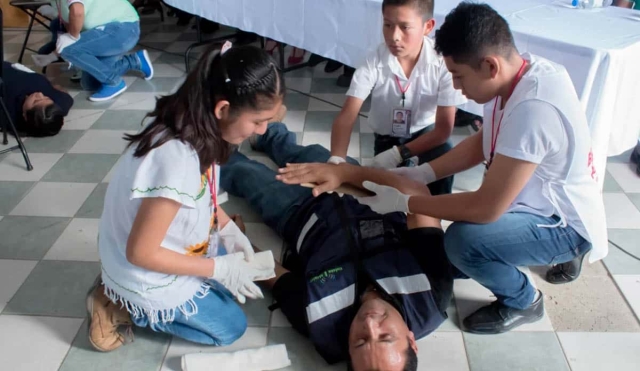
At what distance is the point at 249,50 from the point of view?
1151 mm

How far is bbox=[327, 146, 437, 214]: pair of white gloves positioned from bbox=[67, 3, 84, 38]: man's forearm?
2.03 metres

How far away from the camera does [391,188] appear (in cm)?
163

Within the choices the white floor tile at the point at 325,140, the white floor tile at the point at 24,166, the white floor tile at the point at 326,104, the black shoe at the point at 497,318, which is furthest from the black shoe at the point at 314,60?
the black shoe at the point at 497,318

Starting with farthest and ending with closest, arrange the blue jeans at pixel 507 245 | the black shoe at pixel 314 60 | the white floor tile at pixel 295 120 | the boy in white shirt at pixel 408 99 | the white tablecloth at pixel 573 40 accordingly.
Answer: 1. the black shoe at pixel 314 60
2. the white floor tile at pixel 295 120
3. the boy in white shirt at pixel 408 99
4. the white tablecloth at pixel 573 40
5. the blue jeans at pixel 507 245

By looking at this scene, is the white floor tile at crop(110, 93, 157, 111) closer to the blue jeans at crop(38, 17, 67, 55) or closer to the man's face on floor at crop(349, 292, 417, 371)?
the blue jeans at crop(38, 17, 67, 55)

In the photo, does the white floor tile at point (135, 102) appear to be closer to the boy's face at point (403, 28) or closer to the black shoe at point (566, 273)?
the boy's face at point (403, 28)

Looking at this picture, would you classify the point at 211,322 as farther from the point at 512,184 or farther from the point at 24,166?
the point at 24,166

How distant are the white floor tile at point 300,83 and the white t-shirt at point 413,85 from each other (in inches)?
49.0

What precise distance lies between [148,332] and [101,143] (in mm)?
1371

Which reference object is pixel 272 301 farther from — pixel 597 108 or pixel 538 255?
pixel 597 108

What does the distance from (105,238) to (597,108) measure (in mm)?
1568

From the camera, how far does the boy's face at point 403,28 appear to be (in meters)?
1.74

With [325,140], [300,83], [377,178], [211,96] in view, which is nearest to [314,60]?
[300,83]

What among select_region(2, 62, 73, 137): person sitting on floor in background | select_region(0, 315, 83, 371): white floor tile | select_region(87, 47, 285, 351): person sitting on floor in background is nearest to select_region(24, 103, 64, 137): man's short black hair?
select_region(2, 62, 73, 137): person sitting on floor in background
